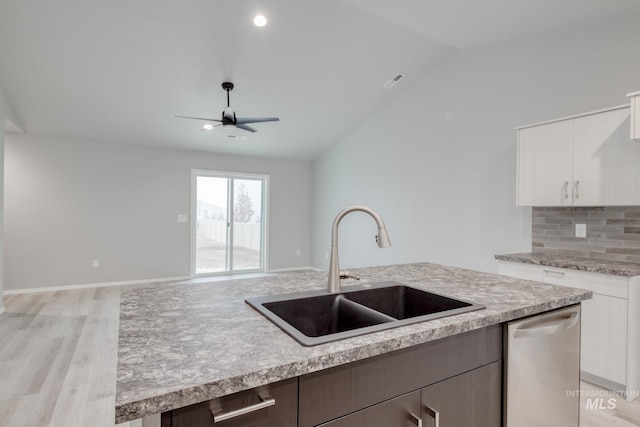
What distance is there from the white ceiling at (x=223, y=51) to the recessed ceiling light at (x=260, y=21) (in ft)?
0.17

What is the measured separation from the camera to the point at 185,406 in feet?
2.26

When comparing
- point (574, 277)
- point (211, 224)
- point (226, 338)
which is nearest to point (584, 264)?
point (574, 277)

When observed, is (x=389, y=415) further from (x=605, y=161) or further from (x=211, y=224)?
(x=211, y=224)

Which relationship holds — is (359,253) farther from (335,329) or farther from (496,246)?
(335,329)

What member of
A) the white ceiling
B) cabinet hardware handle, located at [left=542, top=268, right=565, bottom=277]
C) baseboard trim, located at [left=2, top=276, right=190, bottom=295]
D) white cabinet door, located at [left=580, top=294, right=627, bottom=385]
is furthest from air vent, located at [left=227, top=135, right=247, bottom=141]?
white cabinet door, located at [left=580, top=294, right=627, bottom=385]

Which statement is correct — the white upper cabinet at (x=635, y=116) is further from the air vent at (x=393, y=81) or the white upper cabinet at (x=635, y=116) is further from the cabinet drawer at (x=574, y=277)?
the air vent at (x=393, y=81)

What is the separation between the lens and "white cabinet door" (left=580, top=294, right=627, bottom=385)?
2287 millimetres

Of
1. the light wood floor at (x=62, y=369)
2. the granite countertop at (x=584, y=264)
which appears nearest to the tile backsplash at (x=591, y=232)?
the granite countertop at (x=584, y=264)

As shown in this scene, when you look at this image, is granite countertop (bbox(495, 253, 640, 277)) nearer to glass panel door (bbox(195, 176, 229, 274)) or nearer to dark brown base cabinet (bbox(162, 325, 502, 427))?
dark brown base cabinet (bbox(162, 325, 502, 427))

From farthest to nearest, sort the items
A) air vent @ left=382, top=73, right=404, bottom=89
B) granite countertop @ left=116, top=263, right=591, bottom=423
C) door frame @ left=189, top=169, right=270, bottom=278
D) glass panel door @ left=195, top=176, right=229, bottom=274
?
glass panel door @ left=195, top=176, right=229, bottom=274 → door frame @ left=189, top=169, right=270, bottom=278 → air vent @ left=382, top=73, right=404, bottom=89 → granite countertop @ left=116, top=263, right=591, bottom=423

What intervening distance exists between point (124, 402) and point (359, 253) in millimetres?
5388

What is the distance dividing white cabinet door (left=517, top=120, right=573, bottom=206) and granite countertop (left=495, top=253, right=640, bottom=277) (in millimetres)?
488

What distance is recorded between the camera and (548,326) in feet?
4.36

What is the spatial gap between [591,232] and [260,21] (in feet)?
12.0
